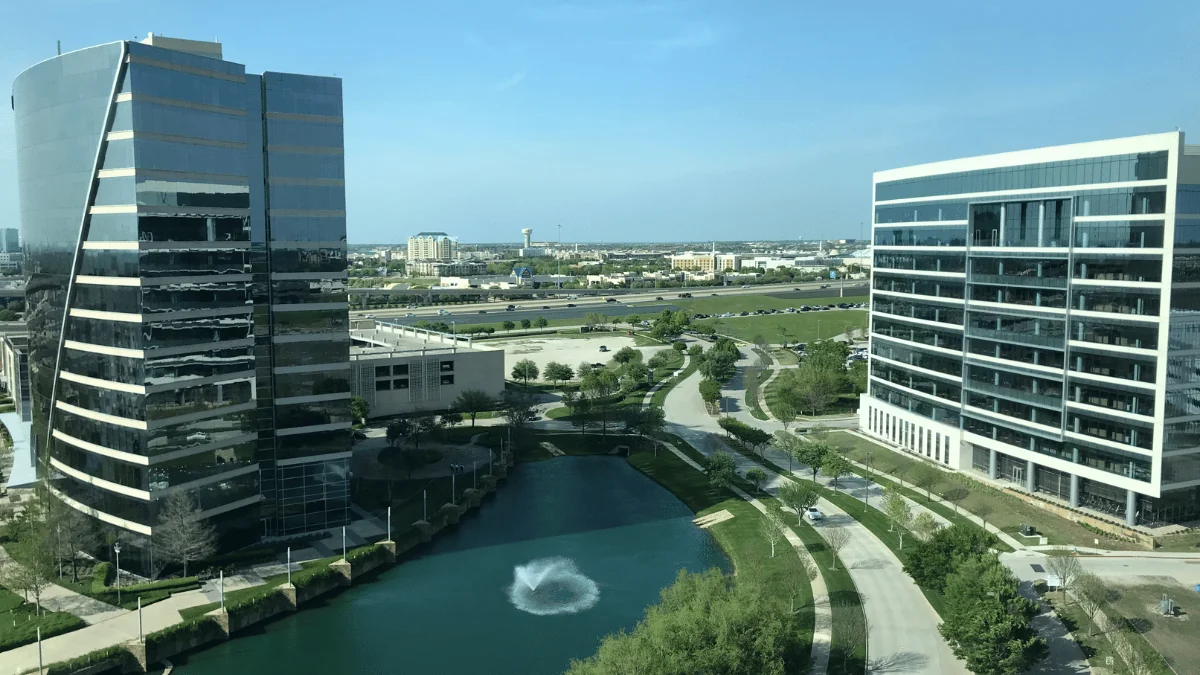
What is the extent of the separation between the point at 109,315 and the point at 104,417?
8.93 ft

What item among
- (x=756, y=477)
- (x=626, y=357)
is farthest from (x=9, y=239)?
(x=756, y=477)

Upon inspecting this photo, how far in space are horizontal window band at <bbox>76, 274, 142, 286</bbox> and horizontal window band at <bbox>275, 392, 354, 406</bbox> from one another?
505 cm

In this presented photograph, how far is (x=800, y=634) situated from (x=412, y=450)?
2020 centimetres

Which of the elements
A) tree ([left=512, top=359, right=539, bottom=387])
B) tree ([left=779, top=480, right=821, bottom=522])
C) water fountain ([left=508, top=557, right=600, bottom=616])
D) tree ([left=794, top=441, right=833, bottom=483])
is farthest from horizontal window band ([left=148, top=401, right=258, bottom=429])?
tree ([left=512, top=359, right=539, bottom=387])

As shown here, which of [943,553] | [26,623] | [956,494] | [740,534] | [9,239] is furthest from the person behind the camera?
[9,239]

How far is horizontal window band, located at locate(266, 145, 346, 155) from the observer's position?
2500cm

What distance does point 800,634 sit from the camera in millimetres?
18875

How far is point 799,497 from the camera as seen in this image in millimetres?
26484

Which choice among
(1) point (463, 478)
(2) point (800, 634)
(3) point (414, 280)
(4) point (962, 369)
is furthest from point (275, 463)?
(3) point (414, 280)

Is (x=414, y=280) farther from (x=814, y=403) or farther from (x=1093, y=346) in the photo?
(x=1093, y=346)

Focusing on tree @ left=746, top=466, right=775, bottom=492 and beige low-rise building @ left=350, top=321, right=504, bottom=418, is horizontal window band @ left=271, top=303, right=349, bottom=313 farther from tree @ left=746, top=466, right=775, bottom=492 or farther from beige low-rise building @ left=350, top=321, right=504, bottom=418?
tree @ left=746, top=466, right=775, bottom=492

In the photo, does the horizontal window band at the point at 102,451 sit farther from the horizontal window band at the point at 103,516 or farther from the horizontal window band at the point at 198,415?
the horizontal window band at the point at 103,516

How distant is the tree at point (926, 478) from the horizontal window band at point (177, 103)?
2364 cm

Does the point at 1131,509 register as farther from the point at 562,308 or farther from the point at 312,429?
the point at 562,308
